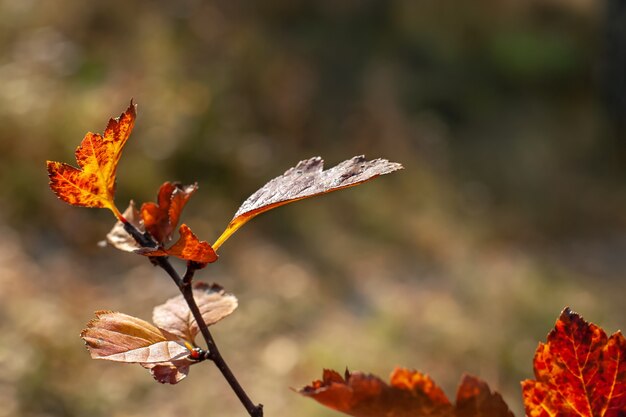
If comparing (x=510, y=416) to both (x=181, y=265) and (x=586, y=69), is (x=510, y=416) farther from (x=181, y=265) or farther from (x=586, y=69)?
(x=586, y=69)

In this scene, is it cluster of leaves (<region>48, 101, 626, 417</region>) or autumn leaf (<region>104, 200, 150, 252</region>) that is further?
autumn leaf (<region>104, 200, 150, 252</region>)

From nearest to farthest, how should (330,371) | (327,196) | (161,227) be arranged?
1. (330,371)
2. (161,227)
3. (327,196)

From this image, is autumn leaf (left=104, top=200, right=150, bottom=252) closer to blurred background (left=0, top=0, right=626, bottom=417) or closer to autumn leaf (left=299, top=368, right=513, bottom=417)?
autumn leaf (left=299, top=368, right=513, bottom=417)

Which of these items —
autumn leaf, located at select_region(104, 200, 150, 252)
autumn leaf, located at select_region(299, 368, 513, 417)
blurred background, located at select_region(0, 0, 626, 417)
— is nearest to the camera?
autumn leaf, located at select_region(299, 368, 513, 417)

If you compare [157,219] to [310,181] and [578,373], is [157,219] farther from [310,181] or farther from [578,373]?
[578,373]

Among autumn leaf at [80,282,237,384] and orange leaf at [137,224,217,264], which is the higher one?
orange leaf at [137,224,217,264]

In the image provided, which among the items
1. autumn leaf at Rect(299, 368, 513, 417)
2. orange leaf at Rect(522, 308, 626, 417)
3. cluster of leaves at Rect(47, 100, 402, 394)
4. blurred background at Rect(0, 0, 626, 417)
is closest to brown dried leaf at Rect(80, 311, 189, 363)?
cluster of leaves at Rect(47, 100, 402, 394)

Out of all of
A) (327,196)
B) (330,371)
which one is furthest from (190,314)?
(327,196)
